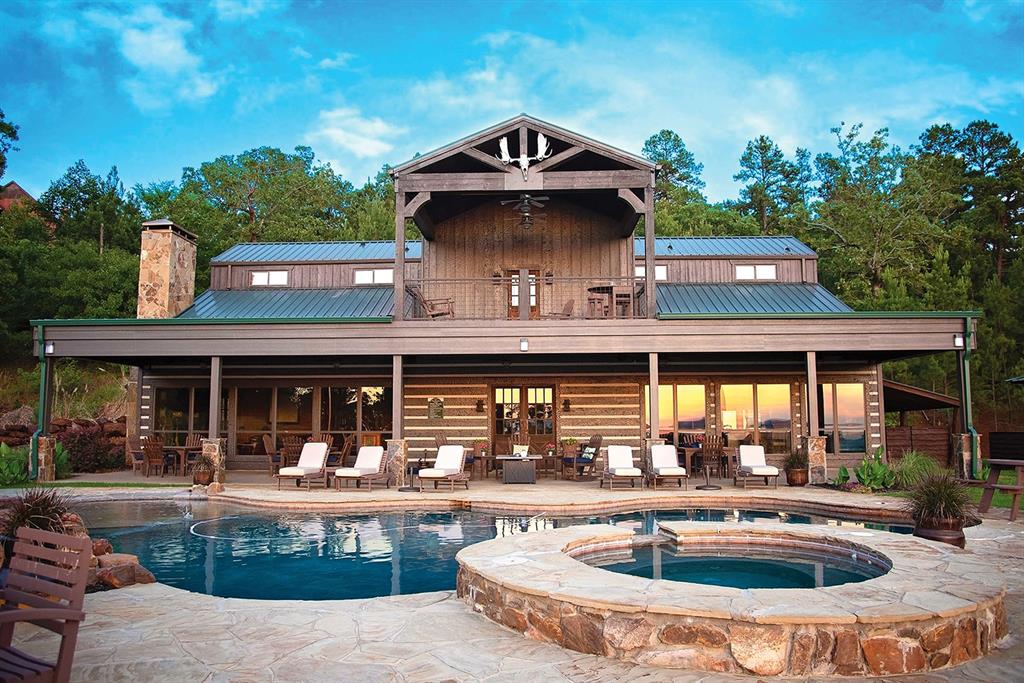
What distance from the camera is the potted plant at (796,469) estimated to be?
571 inches

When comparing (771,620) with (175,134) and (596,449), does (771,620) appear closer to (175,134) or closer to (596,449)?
(596,449)

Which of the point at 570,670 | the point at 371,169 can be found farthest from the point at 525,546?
the point at 371,169

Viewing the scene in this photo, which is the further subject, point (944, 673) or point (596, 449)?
point (596, 449)

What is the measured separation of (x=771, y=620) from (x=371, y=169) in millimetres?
44308

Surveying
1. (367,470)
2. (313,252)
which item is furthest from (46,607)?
(313,252)

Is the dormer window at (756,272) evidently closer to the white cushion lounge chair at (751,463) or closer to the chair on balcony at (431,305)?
the white cushion lounge chair at (751,463)

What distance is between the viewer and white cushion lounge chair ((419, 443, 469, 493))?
544 inches

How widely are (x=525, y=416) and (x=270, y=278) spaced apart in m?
8.70

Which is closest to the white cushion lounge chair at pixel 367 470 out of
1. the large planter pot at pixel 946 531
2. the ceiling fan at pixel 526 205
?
the ceiling fan at pixel 526 205

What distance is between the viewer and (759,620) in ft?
14.1

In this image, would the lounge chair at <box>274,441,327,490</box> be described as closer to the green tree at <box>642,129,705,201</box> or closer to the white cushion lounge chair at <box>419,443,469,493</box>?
the white cushion lounge chair at <box>419,443,469,493</box>

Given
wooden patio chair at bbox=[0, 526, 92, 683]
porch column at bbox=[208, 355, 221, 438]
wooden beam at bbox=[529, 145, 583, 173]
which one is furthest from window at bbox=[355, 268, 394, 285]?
wooden patio chair at bbox=[0, 526, 92, 683]

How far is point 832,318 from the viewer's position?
15195 mm

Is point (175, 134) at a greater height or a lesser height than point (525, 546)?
greater
